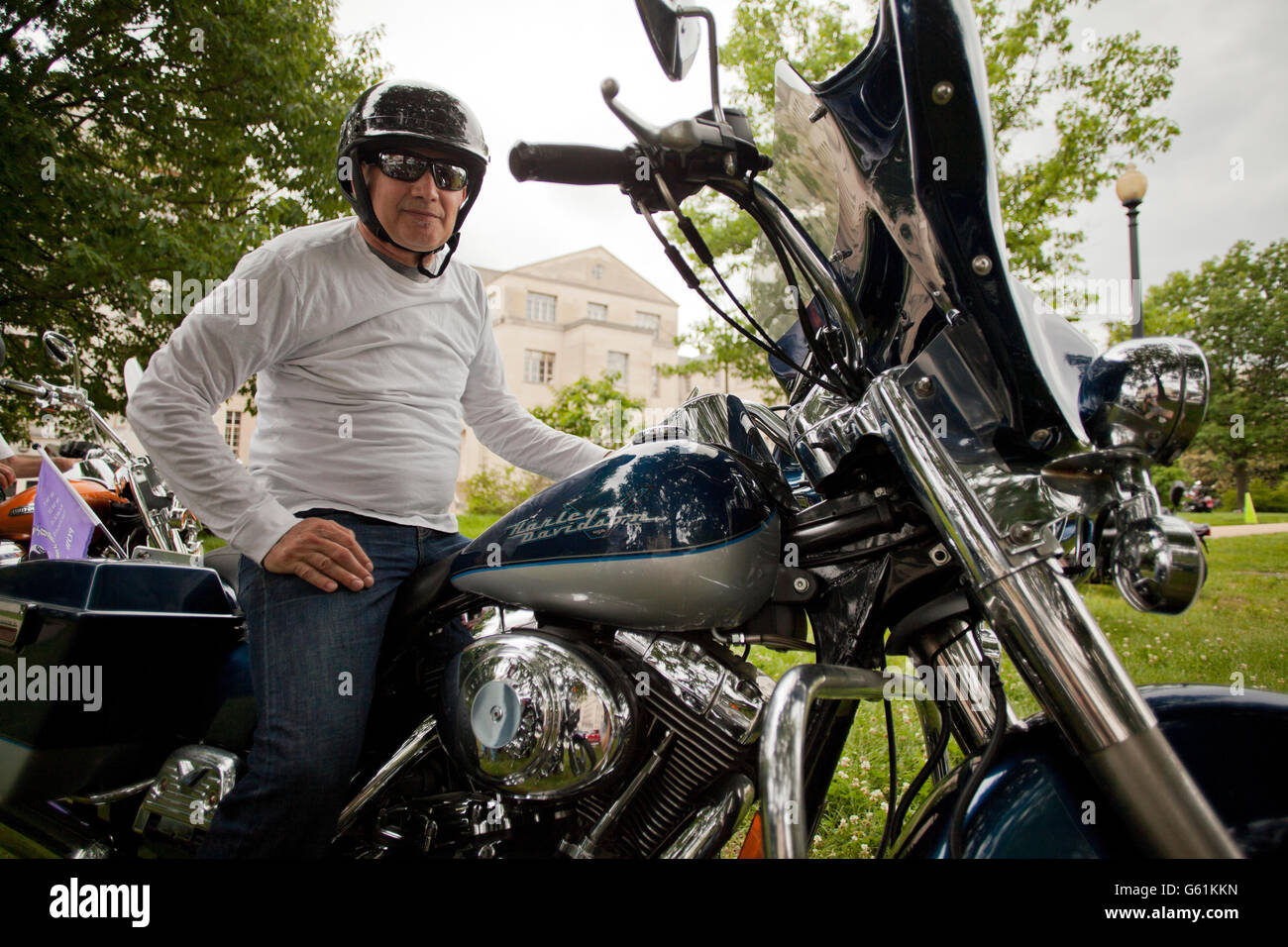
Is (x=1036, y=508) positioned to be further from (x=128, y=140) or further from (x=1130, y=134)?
(x=128, y=140)

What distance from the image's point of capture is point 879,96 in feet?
4.10

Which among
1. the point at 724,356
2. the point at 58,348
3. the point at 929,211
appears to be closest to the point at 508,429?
the point at 929,211

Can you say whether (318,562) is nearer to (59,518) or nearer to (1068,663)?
(1068,663)

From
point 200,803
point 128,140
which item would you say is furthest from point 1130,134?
point 128,140

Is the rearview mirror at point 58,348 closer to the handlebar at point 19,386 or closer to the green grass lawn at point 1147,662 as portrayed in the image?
the handlebar at point 19,386

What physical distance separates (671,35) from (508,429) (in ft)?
4.75

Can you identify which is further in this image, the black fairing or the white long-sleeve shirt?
the white long-sleeve shirt

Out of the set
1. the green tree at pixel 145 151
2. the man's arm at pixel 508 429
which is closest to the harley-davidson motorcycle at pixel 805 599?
the man's arm at pixel 508 429

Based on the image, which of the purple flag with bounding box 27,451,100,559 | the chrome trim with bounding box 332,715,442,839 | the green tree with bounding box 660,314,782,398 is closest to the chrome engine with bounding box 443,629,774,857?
the chrome trim with bounding box 332,715,442,839

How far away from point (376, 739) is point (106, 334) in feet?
34.9

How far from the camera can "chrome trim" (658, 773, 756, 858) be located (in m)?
1.41

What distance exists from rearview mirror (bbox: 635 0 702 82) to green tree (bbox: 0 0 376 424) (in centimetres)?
762

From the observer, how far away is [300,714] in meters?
1.60

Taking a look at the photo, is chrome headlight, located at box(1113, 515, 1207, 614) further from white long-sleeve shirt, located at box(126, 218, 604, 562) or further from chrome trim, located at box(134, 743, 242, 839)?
chrome trim, located at box(134, 743, 242, 839)
